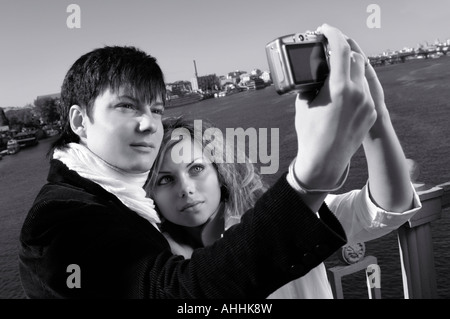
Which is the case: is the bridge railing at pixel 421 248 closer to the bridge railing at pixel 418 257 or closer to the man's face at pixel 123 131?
the bridge railing at pixel 418 257

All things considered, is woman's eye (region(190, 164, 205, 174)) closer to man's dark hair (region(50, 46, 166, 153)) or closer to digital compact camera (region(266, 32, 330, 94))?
man's dark hair (region(50, 46, 166, 153))

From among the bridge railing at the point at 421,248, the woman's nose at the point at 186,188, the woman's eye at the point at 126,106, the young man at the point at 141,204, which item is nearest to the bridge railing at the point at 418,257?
the bridge railing at the point at 421,248

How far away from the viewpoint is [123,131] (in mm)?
848

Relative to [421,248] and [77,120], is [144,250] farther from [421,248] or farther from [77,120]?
[421,248]

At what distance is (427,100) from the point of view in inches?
1153

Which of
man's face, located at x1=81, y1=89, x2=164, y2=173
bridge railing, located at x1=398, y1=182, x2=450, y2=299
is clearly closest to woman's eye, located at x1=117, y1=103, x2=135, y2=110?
man's face, located at x1=81, y1=89, x2=164, y2=173

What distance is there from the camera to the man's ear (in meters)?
0.93

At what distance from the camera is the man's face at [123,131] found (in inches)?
33.7

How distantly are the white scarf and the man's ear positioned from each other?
0.03 metres

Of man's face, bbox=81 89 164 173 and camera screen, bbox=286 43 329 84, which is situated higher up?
camera screen, bbox=286 43 329 84

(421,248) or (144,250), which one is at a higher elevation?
(144,250)

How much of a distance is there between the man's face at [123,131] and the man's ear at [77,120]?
0.10 feet

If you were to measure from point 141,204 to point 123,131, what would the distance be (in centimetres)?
15

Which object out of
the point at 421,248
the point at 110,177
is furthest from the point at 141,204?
the point at 421,248
